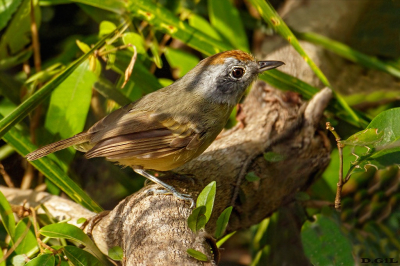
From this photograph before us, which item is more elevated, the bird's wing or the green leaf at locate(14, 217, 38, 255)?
the bird's wing

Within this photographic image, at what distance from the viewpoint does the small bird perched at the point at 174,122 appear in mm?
2762

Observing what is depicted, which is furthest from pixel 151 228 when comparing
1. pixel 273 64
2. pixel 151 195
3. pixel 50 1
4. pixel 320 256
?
pixel 50 1

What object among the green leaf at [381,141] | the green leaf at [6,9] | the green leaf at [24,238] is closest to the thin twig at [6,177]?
the green leaf at [24,238]

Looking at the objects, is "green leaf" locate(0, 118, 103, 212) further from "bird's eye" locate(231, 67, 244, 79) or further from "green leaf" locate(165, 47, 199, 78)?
"green leaf" locate(165, 47, 199, 78)

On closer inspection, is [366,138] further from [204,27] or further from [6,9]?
[6,9]

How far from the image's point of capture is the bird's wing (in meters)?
2.74

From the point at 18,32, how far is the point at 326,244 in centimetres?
276

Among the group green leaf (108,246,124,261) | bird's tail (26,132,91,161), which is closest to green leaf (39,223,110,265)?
green leaf (108,246,124,261)

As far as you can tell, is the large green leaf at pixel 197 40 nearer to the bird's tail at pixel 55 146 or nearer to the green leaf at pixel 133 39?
the green leaf at pixel 133 39

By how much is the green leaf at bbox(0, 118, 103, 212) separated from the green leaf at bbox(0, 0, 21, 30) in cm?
92

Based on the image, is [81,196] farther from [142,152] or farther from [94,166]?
[94,166]

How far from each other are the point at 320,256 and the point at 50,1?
2861mm

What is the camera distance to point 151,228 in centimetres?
217

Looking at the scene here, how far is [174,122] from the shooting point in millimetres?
2871
